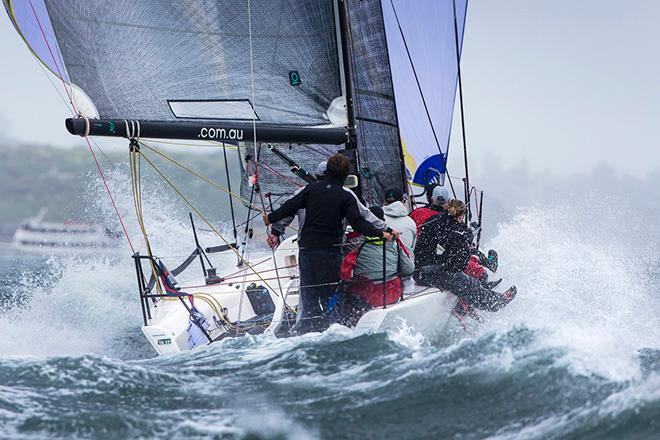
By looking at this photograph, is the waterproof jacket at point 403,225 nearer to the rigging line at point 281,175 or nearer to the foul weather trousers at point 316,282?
the foul weather trousers at point 316,282

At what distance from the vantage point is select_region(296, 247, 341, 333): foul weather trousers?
6.34m

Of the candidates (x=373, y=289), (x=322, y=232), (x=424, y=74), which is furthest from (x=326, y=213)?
(x=424, y=74)

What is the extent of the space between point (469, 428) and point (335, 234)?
85.3 inches

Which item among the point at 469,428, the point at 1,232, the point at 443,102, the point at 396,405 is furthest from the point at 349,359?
the point at 1,232

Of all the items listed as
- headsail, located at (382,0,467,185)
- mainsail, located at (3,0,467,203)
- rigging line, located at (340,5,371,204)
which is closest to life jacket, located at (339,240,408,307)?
mainsail, located at (3,0,467,203)

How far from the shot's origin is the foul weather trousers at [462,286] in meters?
6.99

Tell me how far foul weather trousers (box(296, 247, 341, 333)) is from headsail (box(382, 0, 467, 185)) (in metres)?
2.98

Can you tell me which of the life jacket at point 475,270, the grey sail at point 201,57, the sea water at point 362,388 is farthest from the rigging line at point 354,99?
the sea water at point 362,388

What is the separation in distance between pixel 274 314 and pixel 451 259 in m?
1.33

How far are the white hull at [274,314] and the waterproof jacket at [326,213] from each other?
0.35 metres

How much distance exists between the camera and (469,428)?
4.43m

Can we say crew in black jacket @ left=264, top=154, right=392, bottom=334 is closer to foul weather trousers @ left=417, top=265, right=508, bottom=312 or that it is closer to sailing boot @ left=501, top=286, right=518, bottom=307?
foul weather trousers @ left=417, top=265, right=508, bottom=312

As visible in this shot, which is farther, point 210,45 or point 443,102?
point 443,102

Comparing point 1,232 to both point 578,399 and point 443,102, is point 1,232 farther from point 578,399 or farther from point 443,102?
point 578,399
